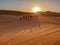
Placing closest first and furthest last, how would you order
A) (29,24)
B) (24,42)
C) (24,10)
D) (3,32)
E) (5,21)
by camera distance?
1. (24,42)
2. (3,32)
3. (29,24)
4. (5,21)
5. (24,10)

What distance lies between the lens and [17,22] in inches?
45.8

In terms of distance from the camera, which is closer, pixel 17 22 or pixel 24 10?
pixel 17 22

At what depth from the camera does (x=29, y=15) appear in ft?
4.15

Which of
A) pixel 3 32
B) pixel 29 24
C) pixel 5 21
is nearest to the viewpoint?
pixel 3 32

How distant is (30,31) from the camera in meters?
0.99

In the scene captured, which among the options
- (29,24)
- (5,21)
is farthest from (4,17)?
(29,24)

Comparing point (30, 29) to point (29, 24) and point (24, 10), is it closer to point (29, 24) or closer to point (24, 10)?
point (29, 24)

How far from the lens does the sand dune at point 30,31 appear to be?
86 cm

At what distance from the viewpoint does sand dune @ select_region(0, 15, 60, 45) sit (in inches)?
34.0

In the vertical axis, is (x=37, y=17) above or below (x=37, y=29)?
above

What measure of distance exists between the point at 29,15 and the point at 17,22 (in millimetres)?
160

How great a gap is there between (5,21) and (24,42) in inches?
16.7

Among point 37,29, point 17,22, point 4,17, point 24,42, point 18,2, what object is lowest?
point 24,42

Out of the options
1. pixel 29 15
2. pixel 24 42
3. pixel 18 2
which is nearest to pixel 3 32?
pixel 24 42
